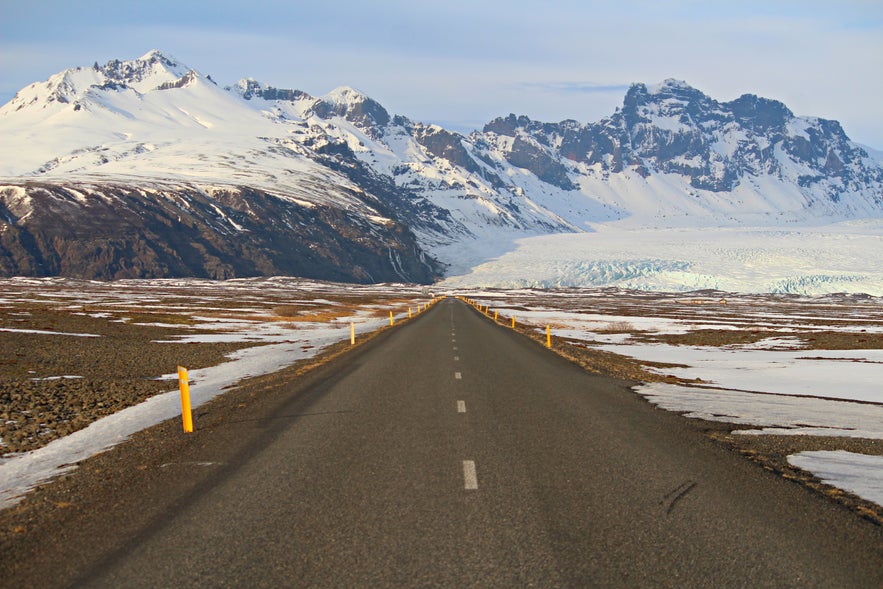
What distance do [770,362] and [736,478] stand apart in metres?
23.4

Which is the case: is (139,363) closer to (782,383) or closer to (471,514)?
(471,514)

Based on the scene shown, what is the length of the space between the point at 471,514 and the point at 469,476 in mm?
1602

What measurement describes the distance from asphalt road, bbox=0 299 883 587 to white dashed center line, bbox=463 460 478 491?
1.0 inches

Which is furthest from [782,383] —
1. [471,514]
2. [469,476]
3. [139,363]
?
[139,363]

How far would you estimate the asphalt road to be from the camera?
628 centimetres

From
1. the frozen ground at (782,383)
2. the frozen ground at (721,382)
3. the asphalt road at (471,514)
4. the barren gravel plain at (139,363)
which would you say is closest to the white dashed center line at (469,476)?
the asphalt road at (471,514)

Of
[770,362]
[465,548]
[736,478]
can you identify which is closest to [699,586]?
[465,548]

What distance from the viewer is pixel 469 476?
941 centimetres

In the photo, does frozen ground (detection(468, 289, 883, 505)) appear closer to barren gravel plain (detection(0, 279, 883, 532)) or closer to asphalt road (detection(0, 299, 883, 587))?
barren gravel plain (detection(0, 279, 883, 532))

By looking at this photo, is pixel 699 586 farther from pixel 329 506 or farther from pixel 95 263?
pixel 95 263

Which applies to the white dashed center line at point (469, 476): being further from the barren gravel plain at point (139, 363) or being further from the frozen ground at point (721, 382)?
the frozen ground at point (721, 382)

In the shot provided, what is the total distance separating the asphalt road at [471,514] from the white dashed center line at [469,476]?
0.09 feet

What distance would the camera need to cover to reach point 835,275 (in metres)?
177

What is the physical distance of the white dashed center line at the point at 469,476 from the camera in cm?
891
